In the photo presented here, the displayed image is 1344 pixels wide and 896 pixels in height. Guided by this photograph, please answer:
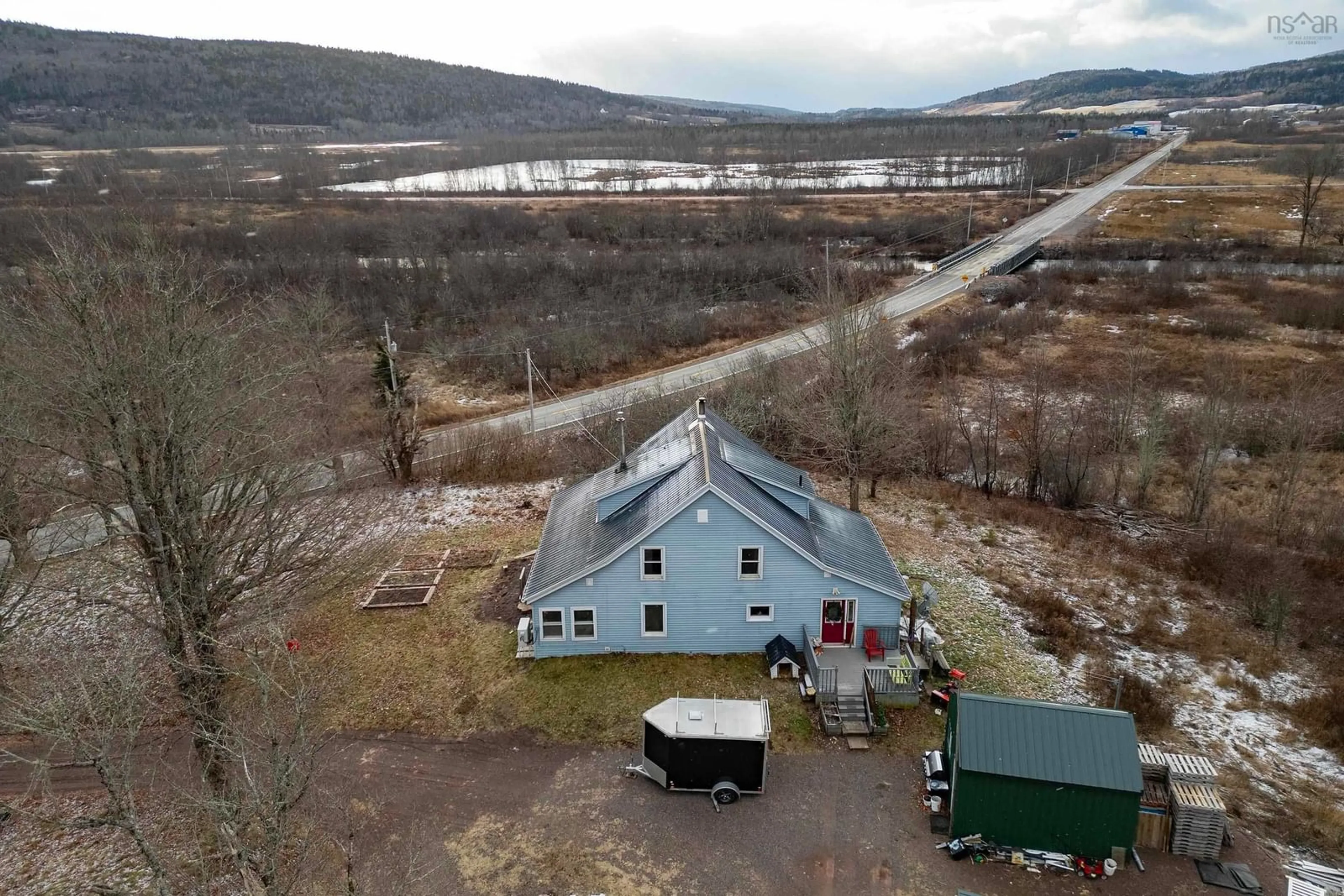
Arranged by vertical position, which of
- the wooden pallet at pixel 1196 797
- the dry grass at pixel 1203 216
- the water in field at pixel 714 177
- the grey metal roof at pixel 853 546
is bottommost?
the wooden pallet at pixel 1196 797

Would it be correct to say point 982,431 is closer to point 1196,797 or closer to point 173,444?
point 1196,797

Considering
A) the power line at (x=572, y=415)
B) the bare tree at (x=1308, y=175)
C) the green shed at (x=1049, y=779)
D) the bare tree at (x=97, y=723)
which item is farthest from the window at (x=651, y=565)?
the bare tree at (x=1308, y=175)

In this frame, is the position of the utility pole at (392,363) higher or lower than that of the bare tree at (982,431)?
higher

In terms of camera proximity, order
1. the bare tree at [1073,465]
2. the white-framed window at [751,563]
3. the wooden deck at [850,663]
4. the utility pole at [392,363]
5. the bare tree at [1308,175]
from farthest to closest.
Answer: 1. the bare tree at [1308,175]
2. the bare tree at [1073,465]
3. the utility pole at [392,363]
4. the white-framed window at [751,563]
5. the wooden deck at [850,663]

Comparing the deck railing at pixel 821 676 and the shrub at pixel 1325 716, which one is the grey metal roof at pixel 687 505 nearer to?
the deck railing at pixel 821 676

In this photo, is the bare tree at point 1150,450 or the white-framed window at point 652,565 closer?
the white-framed window at point 652,565

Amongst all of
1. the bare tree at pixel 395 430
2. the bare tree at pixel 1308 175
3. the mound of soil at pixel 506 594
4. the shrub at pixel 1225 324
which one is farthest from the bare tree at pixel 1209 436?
the bare tree at pixel 1308 175

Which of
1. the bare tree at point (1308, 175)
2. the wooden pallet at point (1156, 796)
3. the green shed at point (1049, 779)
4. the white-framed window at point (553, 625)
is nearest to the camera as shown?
the green shed at point (1049, 779)
